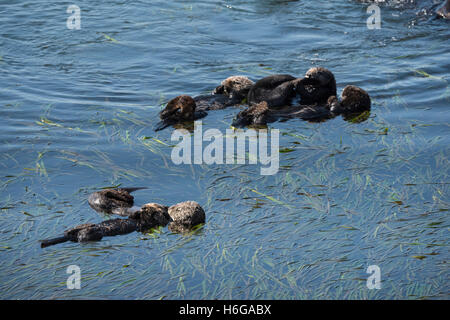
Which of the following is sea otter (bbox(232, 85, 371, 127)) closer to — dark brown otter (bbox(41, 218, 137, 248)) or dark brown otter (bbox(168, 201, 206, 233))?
dark brown otter (bbox(168, 201, 206, 233))

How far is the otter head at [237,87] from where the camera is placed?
29.3 ft

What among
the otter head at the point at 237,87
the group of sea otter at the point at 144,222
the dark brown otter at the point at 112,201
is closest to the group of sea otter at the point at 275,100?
the otter head at the point at 237,87

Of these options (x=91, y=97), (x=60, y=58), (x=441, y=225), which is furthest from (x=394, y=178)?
(x=60, y=58)

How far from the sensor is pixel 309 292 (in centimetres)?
498

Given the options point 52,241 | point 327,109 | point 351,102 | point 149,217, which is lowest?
point 52,241

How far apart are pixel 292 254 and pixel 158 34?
25.6 feet

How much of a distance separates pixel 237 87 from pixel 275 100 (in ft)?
1.92

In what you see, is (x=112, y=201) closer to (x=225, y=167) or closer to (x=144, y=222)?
(x=144, y=222)

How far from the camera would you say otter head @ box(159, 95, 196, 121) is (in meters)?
8.36

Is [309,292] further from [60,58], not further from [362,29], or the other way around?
[362,29]

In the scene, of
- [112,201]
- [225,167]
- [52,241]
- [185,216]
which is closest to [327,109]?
[225,167]

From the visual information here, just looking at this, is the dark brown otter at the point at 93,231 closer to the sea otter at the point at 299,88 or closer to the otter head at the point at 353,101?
the sea otter at the point at 299,88

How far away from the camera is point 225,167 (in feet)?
23.2

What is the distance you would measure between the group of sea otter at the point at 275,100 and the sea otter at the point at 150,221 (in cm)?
260
